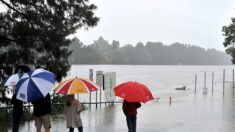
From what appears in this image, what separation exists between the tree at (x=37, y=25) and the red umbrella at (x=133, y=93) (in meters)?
5.68

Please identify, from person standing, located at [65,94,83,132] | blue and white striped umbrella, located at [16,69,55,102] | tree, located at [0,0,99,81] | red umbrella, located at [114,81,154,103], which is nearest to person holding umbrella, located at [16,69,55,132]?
blue and white striped umbrella, located at [16,69,55,102]

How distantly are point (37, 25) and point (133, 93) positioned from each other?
21.0 feet

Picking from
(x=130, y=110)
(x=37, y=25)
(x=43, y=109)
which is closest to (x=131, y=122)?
(x=130, y=110)

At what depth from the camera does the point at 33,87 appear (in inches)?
365

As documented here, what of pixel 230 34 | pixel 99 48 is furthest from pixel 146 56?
pixel 230 34

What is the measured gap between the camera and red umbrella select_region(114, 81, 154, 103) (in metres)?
10.4

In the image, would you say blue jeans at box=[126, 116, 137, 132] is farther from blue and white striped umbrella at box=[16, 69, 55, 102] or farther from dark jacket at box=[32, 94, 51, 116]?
blue and white striped umbrella at box=[16, 69, 55, 102]

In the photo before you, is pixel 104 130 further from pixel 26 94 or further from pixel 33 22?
pixel 26 94

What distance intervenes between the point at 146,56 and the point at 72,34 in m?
181

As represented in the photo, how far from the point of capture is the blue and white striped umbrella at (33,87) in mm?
9234

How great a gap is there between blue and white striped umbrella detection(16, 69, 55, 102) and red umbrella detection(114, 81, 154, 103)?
1.96 m

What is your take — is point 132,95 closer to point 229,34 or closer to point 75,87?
point 75,87

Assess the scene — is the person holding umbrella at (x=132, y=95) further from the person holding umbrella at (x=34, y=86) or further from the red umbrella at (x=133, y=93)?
the person holding umbrella at (x=34, y=86)

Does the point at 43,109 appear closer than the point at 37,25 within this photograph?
Yes
